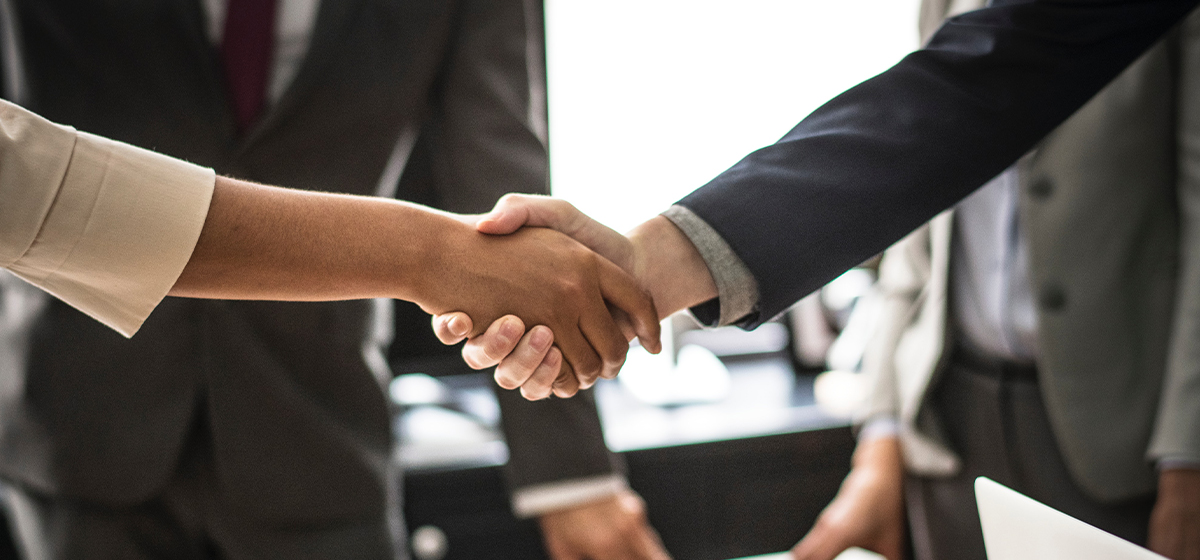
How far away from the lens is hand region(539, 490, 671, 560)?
37.4 inches

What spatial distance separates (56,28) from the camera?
2.73 feet

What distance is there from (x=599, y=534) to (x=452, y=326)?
374mm

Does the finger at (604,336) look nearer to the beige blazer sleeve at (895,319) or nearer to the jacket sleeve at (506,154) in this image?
the jacket sleeve at (506,154)

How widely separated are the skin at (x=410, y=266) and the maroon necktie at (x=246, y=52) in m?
0.27

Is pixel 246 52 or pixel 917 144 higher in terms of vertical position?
pixel 246 52

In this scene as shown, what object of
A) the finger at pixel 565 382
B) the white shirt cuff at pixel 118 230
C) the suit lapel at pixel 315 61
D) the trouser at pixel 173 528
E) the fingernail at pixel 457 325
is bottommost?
the trouser at pixel 173 528

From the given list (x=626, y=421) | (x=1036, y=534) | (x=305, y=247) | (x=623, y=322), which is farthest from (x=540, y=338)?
(x=626, y=421)

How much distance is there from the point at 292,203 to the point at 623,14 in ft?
4.35

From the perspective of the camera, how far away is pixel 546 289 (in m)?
0.82

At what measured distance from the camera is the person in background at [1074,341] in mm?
886

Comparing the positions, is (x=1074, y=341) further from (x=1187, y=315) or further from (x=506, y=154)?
(x=506, y=154)

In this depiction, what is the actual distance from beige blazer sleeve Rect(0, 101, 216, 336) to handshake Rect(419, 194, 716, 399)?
246 mm

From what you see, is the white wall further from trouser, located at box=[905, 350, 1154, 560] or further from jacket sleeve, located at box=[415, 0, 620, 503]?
trouser, located at box=[905, 350, 1154, 560]

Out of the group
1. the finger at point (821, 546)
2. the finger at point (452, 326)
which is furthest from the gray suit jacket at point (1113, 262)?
the finger at point (452, 326)
